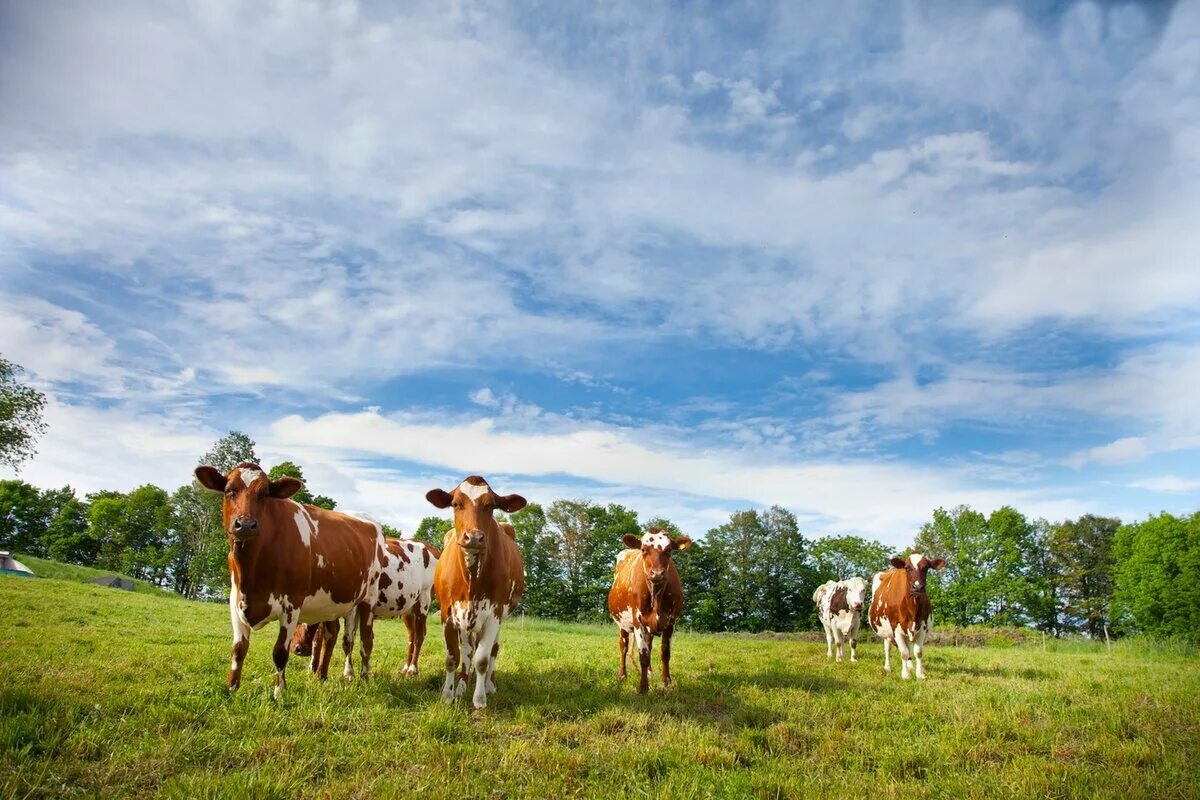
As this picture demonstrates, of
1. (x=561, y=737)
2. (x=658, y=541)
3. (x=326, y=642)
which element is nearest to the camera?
(x=561, y=737)

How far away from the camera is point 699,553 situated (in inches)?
2362

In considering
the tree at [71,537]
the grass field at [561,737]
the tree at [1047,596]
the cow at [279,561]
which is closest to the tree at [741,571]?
the tree at [1047,596]

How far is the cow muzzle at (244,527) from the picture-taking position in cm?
720

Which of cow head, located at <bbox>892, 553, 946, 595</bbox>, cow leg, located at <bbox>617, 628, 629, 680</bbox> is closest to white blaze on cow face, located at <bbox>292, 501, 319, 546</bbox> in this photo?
cow leg, located at <bbox>617, 628, 629, 680</bbox>

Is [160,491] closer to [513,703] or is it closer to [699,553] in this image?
[699,553]

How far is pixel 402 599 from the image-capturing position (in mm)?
10836

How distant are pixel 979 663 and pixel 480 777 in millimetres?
16064

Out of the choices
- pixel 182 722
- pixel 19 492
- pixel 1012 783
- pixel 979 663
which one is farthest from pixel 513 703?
pixel 19 492

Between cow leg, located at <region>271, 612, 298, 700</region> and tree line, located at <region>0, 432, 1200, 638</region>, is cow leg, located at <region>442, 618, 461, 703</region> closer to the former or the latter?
cow leg, located at <region>271, 612, 298, 700</region>

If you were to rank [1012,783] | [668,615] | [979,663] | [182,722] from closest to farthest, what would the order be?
1. [1012,783]
2. [182,722]
3. [668,615]
4. [979,663]

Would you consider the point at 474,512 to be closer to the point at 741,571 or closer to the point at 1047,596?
the point at 741,571

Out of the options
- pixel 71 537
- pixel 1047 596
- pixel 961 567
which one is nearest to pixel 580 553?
pixel 961 567

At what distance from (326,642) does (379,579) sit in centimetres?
119

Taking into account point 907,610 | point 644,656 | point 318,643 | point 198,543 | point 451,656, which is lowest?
point 198,543
